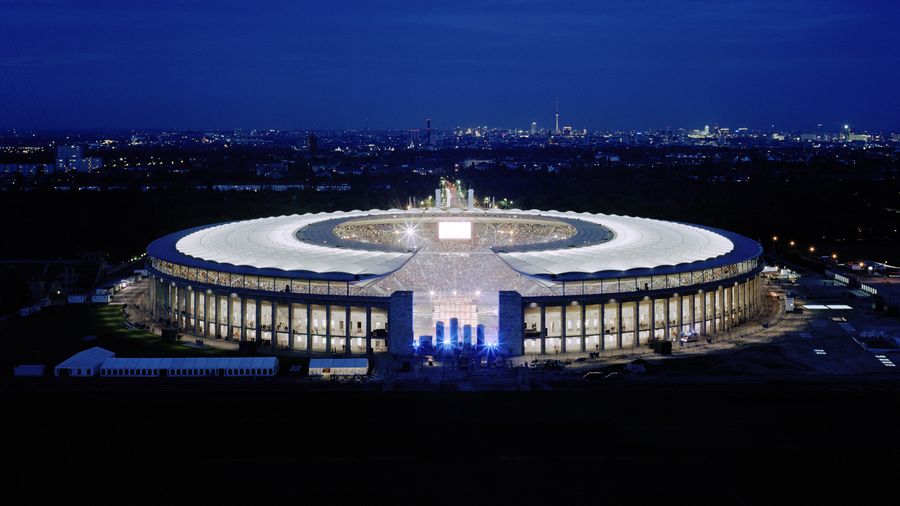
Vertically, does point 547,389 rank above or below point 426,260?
below

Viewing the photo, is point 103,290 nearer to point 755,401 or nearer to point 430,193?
point 755,401

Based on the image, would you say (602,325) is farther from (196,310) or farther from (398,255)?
(196,310)

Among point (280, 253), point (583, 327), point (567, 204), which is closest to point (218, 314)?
point (280, 253)

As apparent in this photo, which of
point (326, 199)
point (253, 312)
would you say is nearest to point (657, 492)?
point (253, 312)

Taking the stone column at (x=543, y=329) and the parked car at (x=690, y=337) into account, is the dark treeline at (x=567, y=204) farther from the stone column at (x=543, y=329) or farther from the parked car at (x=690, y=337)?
the stone column at (x=543, y=329)

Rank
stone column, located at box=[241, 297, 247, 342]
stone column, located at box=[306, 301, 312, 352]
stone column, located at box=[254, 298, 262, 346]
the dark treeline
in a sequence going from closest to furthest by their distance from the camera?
stone column, located at box=[306, 301, 312, 352]
stone column, located at box=[254, 298, 262, 346]
stone column, located at box=[241, 297, 247, 342]
the dark treeline

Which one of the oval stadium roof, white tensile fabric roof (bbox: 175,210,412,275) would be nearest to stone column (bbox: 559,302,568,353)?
the oval stadium roof

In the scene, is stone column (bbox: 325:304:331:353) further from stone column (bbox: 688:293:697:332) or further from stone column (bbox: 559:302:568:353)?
stone column (bbox: 688:293:697:332)

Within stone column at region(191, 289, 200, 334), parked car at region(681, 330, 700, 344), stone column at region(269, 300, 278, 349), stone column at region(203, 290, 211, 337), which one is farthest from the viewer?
stone column at region(191, 289, 200, 334)
